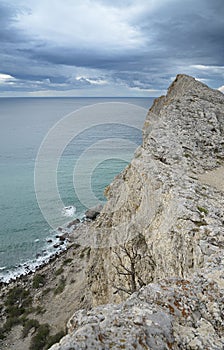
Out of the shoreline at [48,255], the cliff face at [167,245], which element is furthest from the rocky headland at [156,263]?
the shoreline at [48,255]

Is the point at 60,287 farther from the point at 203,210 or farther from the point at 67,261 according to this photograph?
the point at 203,210

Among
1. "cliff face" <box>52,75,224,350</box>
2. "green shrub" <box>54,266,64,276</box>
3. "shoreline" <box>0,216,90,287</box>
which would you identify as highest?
"cliff face" <box>52,75,224,350</box>

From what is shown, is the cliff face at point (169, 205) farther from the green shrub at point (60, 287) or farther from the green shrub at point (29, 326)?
the green shrub at point (60, 287)

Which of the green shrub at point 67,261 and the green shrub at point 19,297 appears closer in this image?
the green shrub at point 19,297

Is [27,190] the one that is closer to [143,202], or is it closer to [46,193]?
[46,193]

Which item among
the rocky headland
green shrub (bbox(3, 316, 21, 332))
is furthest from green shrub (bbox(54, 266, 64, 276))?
green shrub (bbox(3, 316, 21, 332))

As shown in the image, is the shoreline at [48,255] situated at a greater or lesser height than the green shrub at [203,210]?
lesser

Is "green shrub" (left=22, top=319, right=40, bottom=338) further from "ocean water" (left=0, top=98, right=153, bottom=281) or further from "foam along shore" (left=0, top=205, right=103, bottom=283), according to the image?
"ocean water" (left=0, top=98, right=153, bottom=281)
